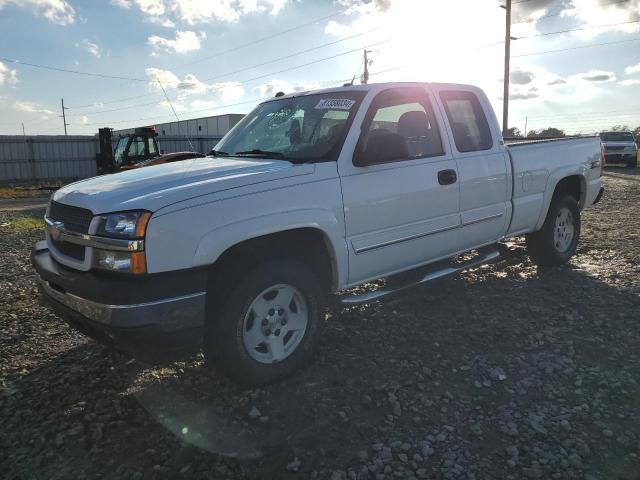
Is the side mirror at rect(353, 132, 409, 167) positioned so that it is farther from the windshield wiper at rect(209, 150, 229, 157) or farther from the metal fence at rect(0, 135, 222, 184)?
the metal fence at rect(0, 135, 222, 184)

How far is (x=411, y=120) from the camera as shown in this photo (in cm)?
438

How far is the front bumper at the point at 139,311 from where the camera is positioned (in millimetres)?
2781

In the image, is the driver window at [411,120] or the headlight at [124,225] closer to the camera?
the headlight at [124,225]

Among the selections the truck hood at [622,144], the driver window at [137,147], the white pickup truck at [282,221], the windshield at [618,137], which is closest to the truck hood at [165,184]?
the white pickup truck at [282,221]

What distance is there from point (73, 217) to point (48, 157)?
94.2ft

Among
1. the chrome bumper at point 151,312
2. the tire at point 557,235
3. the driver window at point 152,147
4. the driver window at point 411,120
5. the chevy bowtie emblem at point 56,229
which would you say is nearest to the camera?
the chrome bumper at point 151,312

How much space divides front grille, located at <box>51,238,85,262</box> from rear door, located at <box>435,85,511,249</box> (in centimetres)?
308

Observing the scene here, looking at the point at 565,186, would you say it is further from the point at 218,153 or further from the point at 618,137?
the point at 618,137

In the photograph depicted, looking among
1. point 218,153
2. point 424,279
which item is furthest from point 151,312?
point 424,279

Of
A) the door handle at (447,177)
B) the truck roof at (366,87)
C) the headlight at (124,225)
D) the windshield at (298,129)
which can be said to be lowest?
the headlight at (124,225)

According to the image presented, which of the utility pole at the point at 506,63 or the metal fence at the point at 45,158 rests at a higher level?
the utility pole at the point at 506,63

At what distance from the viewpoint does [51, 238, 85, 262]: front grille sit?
3.14 m

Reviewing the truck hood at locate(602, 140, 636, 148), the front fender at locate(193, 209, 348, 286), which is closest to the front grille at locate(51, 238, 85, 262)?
the front fender at locate(193, 209, 348, 286)

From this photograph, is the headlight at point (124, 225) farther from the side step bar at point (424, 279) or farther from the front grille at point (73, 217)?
the side step bar at point (424, 279)
